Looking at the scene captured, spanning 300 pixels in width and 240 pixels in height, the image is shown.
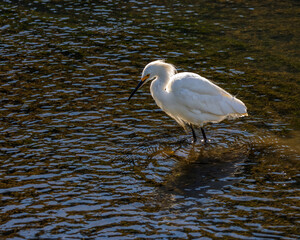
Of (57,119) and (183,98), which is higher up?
(183,98)

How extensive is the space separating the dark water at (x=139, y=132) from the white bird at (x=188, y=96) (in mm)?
578

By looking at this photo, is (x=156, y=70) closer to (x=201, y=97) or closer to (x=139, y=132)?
(x=201, y=97)

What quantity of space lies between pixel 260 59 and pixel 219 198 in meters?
6.81

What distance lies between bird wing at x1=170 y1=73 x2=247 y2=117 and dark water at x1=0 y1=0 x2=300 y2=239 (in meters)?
0.62

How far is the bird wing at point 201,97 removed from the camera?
9.12m

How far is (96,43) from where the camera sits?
48.1ft

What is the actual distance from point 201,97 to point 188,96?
0.93ft

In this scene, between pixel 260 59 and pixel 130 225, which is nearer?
pixel 130 225

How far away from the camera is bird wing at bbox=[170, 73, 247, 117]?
9.12 meters

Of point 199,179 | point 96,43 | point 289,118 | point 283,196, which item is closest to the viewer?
point 283,196

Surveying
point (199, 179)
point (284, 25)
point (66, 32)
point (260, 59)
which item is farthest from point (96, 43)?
point (199, 179)

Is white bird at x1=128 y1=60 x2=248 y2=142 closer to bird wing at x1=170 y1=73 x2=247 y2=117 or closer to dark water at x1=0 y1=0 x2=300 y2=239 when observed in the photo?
bird wing at x1=170 y1=73 x2=247 y2=117

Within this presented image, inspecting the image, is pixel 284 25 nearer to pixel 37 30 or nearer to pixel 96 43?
pixel 96 43

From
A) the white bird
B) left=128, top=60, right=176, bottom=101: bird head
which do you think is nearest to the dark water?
the white bird
